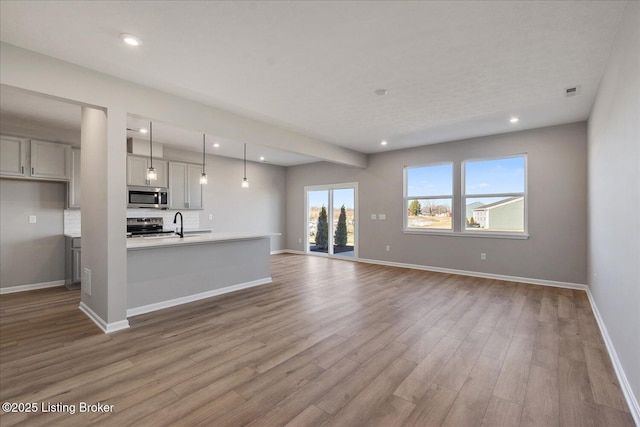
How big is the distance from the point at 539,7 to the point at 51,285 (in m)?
7.27

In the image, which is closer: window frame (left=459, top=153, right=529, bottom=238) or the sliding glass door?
window frame (left=459, top=153, right=529, bottom=238)

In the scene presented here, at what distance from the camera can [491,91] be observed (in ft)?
11.6

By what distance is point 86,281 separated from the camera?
11.8 feet

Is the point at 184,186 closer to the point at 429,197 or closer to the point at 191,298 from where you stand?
the point at 191,298

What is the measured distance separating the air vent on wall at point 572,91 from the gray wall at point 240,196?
21.9ft

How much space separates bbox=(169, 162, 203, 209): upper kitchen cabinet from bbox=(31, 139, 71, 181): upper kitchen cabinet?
5.34 ft

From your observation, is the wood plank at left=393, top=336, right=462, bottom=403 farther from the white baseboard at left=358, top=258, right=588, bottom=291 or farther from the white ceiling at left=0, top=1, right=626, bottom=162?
the white baseboard at left=358, top=258, right=588, bottom=291

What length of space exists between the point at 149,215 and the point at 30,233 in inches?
70.0

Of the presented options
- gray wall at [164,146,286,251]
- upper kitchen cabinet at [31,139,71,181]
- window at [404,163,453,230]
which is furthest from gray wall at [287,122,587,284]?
upper kitchen cabinet at [31,139,71,181]

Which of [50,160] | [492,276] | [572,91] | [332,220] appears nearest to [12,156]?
[50,160]

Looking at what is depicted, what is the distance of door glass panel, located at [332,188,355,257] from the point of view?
7844 millimetres

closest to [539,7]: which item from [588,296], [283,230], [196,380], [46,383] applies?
[196,380]

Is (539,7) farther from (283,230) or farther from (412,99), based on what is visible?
(283,230)

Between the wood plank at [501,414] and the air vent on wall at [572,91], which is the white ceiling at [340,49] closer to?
the air vent on wall at [572,91]
